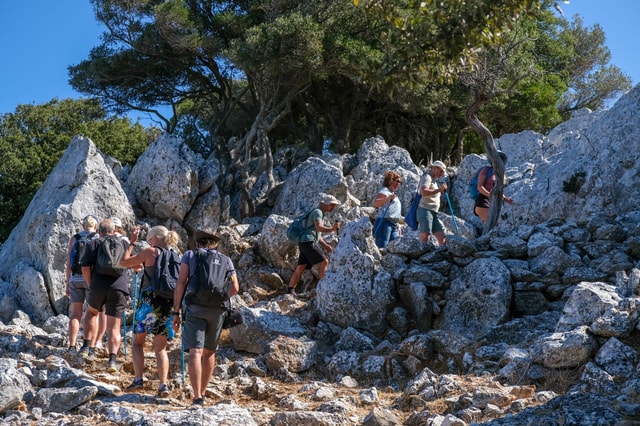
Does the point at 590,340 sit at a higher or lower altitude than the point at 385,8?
lower

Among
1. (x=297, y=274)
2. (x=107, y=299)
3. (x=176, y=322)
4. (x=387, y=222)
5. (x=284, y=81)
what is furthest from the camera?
(x=284, y=81)

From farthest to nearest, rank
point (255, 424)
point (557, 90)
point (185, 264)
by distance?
1. point (557, 90)
2. point (185, 264)
3. point (255, 424)

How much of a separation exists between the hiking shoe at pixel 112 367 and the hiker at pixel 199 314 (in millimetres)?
1967

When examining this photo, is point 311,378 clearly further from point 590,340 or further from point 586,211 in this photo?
point 586,211

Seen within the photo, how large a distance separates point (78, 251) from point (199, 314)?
328 cm

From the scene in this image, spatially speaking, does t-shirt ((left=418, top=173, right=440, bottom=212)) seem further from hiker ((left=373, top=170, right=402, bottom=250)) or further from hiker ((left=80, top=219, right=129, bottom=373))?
hiker ((left=80, top=219, right=129, bottom=373))

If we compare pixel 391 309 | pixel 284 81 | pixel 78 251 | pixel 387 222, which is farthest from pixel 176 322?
pixel 284 81

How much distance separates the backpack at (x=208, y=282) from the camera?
8477mm

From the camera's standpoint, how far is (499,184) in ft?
47.4

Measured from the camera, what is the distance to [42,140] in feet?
99.2

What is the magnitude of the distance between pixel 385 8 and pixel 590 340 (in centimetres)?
466

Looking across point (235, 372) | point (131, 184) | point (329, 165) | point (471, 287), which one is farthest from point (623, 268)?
point (131, 184)

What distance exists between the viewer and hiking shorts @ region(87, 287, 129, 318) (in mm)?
10625

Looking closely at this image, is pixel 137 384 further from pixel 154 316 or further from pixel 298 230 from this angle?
pixel 298 230
